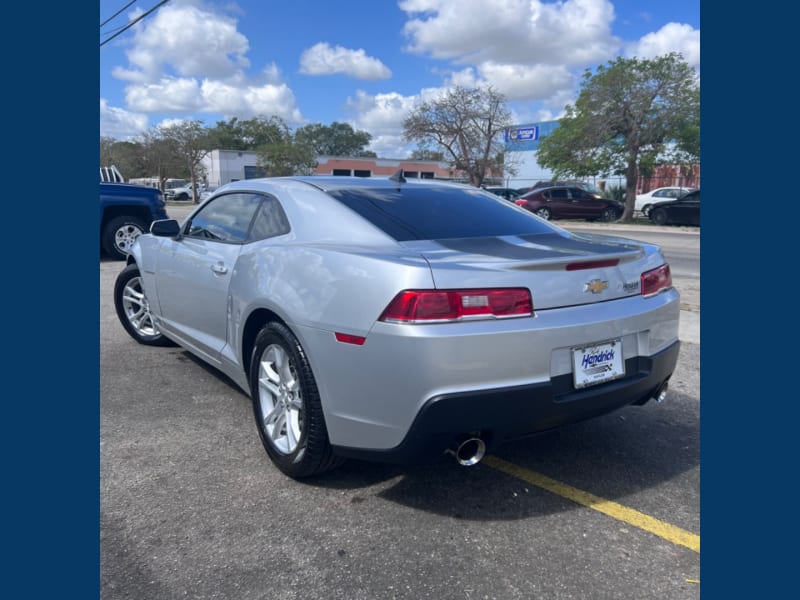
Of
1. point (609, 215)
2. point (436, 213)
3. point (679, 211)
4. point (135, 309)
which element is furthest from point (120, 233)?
point (609, 215)

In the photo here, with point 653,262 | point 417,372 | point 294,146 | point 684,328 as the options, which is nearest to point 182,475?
point 417,372

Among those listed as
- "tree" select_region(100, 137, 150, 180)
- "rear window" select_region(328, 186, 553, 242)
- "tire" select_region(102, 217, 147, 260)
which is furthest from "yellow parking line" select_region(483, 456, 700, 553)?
"tree" select_region(100, 137, 150, 180)

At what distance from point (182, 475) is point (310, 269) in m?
1.33

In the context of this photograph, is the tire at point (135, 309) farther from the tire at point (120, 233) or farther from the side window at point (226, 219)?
the tire at point (120, 233)

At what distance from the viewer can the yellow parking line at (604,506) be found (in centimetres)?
269

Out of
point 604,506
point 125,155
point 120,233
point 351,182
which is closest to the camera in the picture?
point 604,506

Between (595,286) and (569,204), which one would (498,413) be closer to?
(595,286)

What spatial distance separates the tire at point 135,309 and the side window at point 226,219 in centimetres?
131

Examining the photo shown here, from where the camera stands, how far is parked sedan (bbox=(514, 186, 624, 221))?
26.8m

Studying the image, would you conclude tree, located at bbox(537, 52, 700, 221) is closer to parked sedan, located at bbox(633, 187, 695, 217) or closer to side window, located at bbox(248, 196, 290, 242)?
parked sedan, located at bbox(633, 187, 695, 217)

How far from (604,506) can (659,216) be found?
24.2 m

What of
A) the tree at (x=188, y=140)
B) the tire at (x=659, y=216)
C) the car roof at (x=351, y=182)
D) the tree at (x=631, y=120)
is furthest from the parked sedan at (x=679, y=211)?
the tree at (x=188, y=140)

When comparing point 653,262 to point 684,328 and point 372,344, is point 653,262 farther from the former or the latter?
point 684,328

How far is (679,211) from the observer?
23828mm
